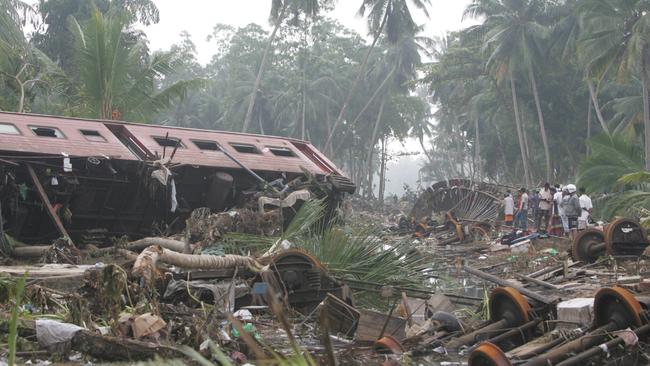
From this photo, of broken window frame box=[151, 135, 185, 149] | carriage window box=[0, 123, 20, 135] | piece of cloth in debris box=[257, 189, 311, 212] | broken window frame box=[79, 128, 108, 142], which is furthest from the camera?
broken window frame box=[151, 135, 185, 149]

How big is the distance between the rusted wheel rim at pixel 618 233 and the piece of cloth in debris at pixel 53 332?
8.48m

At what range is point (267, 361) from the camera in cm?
215

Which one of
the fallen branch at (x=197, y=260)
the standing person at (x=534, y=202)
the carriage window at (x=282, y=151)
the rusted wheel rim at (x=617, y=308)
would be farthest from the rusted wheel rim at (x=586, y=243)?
the standing person at (x=534, y=202)

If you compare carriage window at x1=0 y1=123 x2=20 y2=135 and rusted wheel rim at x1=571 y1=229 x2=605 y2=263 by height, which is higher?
carriage window at x1=0 y1=123 x2=20 y2=135

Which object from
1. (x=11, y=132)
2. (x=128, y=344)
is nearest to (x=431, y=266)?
(x=128, y=344)

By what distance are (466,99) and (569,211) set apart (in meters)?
27.0

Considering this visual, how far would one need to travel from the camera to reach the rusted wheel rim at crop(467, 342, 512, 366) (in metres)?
5.02

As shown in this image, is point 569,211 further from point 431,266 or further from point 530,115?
point 530,115

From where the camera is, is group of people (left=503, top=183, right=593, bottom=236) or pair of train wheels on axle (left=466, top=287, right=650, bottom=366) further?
group of people (left=503, top=183, right=593, bottom=236)

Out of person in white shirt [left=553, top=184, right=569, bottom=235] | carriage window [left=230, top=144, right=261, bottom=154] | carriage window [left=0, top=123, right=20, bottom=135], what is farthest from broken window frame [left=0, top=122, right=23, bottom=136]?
person in white shirt [left=553, top=184, right=569, bottom=235]

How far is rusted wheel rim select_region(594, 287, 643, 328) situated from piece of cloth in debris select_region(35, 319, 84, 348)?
4.06m

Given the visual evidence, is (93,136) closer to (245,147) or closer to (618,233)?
(245,147)

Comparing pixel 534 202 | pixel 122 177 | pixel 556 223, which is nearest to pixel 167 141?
pixel 122 177

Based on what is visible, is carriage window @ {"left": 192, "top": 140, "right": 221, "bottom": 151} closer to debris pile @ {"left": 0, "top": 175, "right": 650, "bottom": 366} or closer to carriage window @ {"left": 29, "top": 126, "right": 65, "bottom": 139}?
carriage window @ {"left": 29, "top": 126, "right": 65, "bottom": 139}
